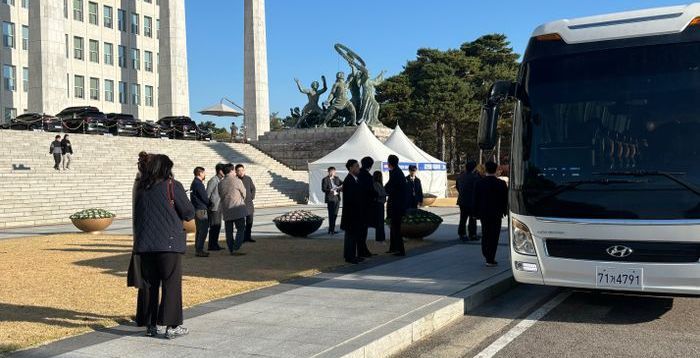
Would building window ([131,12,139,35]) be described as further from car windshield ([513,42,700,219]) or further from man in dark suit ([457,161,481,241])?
car windshield ([513,42,700,219])

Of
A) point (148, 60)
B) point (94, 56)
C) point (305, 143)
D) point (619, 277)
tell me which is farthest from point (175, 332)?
point (148, 60)

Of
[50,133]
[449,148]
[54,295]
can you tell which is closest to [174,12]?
[50,133]

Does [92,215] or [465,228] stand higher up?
[92,215]

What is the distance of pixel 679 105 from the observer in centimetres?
593

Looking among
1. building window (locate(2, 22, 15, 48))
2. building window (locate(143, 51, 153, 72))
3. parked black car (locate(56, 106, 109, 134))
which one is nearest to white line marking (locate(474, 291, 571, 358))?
parked black car (locate(56, 106, 109, 134))

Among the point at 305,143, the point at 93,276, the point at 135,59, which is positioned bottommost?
the point at 93,276

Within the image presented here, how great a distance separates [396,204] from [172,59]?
46901 mm

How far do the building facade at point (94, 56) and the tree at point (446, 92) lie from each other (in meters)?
19.6

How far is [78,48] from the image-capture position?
5847cm

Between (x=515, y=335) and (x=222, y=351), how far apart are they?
9.15 feet

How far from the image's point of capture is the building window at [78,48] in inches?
2291

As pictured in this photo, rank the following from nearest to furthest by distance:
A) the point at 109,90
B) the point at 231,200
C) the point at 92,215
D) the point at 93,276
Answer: the point at 93,276
the point at 231,200
the point at 92,215
the point at 109,90

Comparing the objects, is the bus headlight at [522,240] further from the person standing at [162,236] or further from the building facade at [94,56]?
the building facade at [94,56]

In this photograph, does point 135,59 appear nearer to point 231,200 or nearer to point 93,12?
point 93,12
